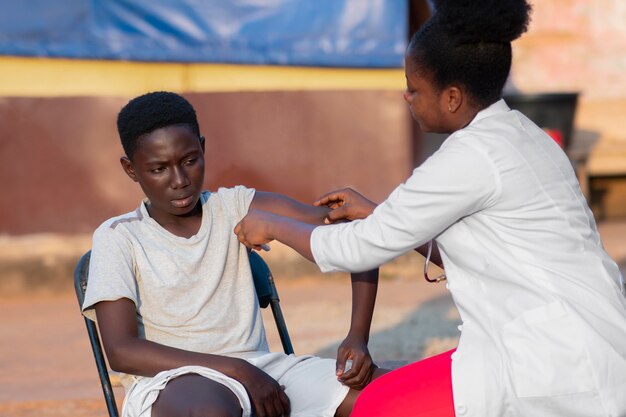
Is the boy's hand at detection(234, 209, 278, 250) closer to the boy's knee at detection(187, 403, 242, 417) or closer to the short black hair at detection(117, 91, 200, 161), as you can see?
the short black hair at detection(117, 91, 200, 161)

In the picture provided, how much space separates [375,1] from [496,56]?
6.19 meters

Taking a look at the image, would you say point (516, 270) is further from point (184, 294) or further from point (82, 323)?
point (82, 323)

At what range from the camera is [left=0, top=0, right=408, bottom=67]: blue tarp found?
28.3 ft

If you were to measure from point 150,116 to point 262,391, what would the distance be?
36.5 inches

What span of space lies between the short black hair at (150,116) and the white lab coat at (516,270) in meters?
0.85

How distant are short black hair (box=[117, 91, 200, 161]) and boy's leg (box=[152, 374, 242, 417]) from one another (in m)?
0.81

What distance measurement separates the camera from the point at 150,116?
3270 millimetres

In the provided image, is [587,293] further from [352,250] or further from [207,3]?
[207,3]

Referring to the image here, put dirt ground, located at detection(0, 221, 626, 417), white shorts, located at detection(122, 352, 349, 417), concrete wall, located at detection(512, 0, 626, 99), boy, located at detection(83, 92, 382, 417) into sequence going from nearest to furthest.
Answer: white shorts, located at detection(122, 352, 349, 417) → boy, located at detection(83, 92, 382, 417) → dirt ground, located at detection(0, 221, 626, 417) → concrete wall, located at detection(512, 0, 626, 99)

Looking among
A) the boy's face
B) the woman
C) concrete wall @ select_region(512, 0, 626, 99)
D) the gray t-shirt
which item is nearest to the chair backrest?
the gray t-shirt

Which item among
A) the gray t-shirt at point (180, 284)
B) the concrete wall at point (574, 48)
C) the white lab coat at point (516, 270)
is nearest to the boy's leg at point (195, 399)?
the gray t-shirt at point (180, 284)

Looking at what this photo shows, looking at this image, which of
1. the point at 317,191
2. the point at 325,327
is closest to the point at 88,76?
the point at 317,191

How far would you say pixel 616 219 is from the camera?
12797 millimetres

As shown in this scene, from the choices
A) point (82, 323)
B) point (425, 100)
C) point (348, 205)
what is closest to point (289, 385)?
point (348, 205)
